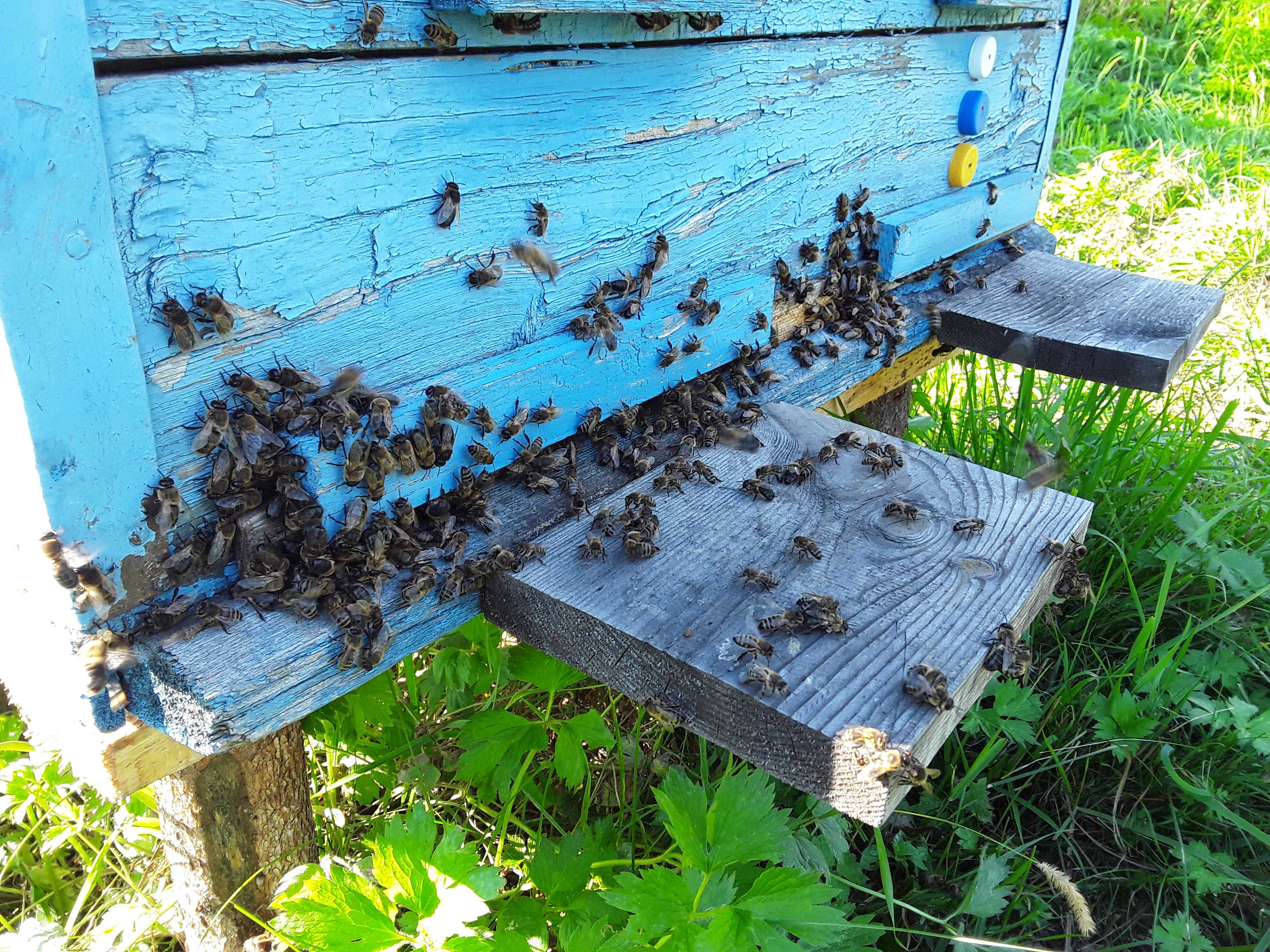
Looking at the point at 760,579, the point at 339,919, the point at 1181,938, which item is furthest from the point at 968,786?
the point at 339,919

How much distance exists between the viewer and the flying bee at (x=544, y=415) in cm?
193

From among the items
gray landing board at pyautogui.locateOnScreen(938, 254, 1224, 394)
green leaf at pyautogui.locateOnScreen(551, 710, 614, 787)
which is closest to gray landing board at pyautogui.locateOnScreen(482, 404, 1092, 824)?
green leaf at pyautogui.locateOnScreen(551, 710, 614, 787)

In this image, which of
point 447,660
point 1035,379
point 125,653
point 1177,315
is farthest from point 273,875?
point 1035,379

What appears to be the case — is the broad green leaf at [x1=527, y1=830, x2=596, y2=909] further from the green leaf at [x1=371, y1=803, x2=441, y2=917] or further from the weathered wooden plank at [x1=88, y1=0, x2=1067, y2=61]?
the weathered wooden plank at [x1=88, y1=0, x2=1067, y2=61]

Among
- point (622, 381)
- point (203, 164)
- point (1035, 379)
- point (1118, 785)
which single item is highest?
point (203, 164)

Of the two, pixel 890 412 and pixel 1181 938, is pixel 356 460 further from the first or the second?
pixel 890 412

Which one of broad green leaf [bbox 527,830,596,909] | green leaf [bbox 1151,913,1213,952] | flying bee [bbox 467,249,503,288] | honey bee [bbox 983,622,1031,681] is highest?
flying bee [bbox 467,249,503,288]

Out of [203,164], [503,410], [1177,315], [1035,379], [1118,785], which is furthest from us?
[1035,379]

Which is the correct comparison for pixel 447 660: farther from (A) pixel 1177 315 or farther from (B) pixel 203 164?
(A) pixel 1177 315

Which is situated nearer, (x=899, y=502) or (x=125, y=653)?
(x=125, y=653)

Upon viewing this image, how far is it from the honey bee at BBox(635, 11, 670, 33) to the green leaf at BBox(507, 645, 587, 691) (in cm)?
144

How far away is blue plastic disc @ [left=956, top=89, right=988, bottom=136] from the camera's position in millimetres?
3111

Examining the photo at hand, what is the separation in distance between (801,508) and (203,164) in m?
1.27

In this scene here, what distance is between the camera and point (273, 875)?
2164 mm
